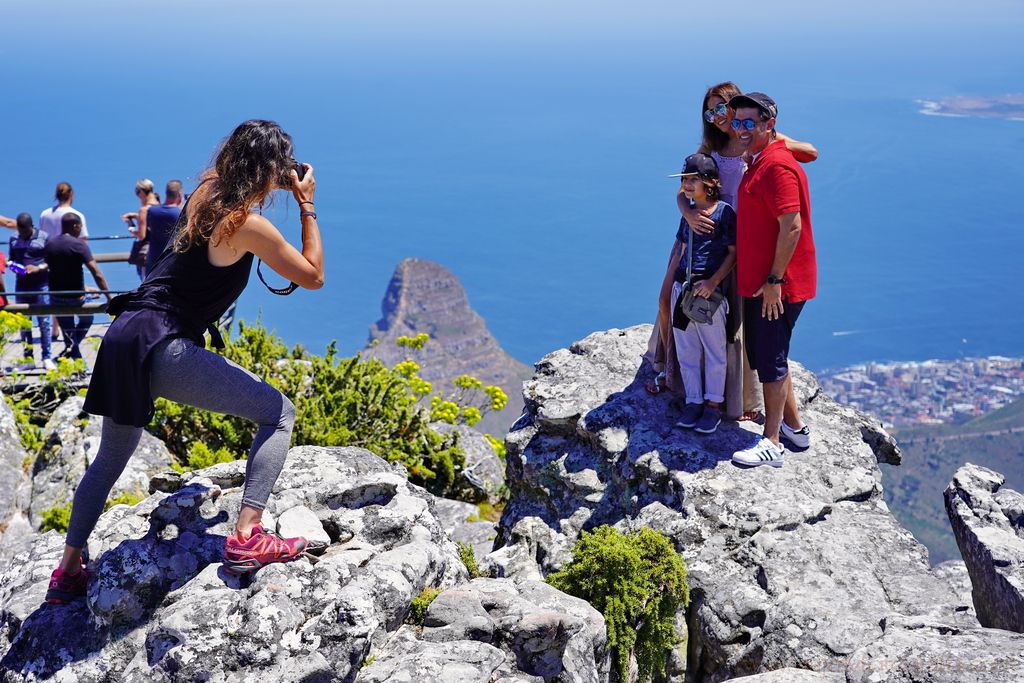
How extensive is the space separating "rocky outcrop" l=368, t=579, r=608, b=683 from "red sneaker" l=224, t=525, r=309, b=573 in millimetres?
743

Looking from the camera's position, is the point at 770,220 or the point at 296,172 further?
the point at 770,220

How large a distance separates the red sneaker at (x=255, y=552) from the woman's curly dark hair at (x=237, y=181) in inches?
60.3

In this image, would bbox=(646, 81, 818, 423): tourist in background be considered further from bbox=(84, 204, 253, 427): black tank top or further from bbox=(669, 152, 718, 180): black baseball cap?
bbox=(84, 204, 253, 427): black tank top

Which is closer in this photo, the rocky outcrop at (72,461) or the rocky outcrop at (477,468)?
the rocky outcrop at (72,461)

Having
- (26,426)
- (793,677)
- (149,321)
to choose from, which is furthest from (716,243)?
(26,426)

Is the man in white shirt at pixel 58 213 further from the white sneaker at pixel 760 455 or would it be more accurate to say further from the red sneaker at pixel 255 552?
the white sneaker at pixel 760 455

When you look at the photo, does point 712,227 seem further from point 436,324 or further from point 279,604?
point 436,324

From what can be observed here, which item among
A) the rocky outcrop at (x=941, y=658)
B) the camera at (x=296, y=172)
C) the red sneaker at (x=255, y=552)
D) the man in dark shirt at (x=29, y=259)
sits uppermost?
the man in dark shirt at (x=29, y=259)

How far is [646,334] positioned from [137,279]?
286 inches

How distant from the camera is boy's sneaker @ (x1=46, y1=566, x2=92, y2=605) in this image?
4.88 metres

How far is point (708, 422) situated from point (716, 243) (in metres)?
1.39

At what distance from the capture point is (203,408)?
15.3ft

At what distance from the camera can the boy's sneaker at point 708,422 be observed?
6.95m

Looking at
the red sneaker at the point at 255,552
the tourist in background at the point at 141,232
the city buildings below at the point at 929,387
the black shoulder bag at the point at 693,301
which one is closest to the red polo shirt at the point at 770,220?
the black shoulder bag at the point at 693,301
